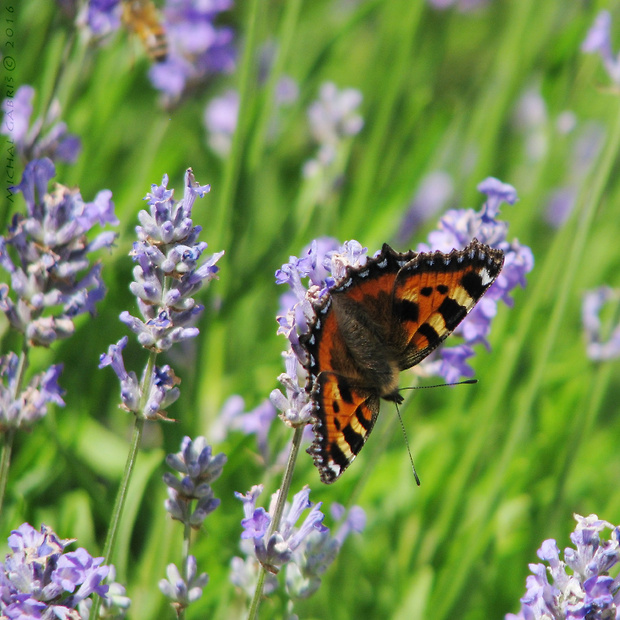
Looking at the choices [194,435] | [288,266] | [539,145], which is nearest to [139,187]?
[194,435]

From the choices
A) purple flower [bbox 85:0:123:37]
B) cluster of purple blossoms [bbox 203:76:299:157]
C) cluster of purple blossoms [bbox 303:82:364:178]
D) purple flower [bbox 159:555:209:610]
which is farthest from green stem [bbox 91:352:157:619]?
cluster of purple blossoms [bbox 203:76:299:157]

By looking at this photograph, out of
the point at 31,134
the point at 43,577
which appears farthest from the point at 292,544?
the point at 31,134

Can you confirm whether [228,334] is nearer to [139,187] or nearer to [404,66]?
[139,187]

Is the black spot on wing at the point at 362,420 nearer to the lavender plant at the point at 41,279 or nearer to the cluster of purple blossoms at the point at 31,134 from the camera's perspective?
the lavender plant at the point at 41,279

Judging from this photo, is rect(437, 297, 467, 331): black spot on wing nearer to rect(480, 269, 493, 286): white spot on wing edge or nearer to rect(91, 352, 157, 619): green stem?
rect(480, 269, 493, 286): white spot on wing edge

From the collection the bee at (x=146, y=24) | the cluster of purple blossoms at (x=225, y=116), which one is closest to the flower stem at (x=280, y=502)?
the bee at (x=146, y=24)

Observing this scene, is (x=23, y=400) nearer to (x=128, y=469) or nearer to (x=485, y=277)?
(x=128, y=469)
